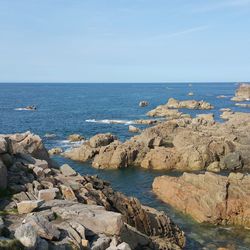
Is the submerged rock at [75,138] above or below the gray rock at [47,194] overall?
below

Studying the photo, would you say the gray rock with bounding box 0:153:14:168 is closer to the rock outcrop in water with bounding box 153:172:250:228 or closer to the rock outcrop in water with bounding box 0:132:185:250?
the rock outcrop in water with bounding box 0:132:185:250

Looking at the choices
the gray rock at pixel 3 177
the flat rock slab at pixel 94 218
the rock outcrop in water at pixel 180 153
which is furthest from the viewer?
the rock outcrop in water at pixel 180 153

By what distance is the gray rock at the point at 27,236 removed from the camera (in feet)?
63.4

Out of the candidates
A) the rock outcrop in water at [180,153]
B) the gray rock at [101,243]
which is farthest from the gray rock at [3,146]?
the rock outcrop in water at [180,153]

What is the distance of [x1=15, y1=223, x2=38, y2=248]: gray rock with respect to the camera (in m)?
19.3

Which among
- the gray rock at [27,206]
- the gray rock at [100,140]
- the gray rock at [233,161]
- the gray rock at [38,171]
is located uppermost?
Answer: the gray rock at [38,171]

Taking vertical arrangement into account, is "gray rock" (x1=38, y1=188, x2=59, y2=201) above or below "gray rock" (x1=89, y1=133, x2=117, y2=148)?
above

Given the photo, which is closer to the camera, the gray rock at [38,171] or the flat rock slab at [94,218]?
the flat rock slab at [94,218]

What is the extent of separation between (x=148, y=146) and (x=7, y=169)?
43965 millimetres

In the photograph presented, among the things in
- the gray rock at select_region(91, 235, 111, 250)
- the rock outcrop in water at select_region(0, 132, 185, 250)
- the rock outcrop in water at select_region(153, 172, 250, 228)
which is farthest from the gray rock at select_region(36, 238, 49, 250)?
the rock outcrop in water at select_region(153, 172, 250, 228)

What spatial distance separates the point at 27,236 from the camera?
63.9ft

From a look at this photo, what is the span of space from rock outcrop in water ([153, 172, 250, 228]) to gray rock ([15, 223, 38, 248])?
2562cm

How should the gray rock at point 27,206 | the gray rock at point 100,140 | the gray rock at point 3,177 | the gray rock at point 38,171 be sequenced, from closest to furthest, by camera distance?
1. the gray rock at point 27,206
2. the gray rock at point 3,177
3. the gray rock at point 38,171
4. the gray rock at point 100,140

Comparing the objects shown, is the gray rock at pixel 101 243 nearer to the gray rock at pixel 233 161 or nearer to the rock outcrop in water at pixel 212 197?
the rock outcrop in water at pixel 212 197
